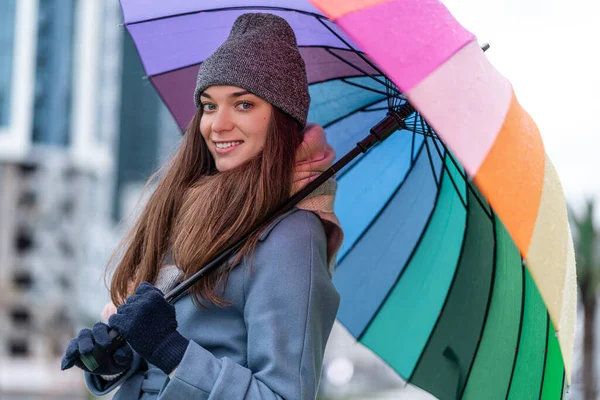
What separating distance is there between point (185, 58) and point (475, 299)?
147 centimetres

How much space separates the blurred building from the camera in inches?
2317

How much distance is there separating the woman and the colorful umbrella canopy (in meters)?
0.39

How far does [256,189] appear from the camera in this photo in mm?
2592

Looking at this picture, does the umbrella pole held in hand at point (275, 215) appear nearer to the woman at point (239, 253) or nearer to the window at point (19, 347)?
the woman at point (239, 253)

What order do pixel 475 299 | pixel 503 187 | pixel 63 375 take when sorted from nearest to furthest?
pixel 503 187 < pixel 475 299 < pixel 63 375

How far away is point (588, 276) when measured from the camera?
10586mm

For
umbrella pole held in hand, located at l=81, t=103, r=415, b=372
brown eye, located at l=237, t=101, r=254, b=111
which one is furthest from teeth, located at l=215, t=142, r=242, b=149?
umbrella pole held in hand, located at l=81, t=103, r=415, b=372

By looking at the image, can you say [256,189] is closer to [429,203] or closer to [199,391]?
[199,391]

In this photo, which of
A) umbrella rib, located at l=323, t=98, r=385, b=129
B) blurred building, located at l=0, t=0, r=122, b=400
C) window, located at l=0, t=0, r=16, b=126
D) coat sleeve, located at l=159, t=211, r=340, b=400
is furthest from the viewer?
window, located at l=0, t=0, r=16, b=126

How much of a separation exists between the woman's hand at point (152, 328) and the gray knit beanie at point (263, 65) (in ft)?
2.42

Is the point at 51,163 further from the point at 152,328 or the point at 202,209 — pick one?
the point at 152,328

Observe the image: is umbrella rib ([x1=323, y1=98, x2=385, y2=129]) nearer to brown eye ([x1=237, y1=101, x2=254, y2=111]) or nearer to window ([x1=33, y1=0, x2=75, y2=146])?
brown eye ([x1=237, y1=101, x2=254, y2=111])

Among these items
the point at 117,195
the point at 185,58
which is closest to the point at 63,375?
the point at 117,195

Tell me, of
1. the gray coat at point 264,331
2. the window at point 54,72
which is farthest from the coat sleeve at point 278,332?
the window at point 54,72
